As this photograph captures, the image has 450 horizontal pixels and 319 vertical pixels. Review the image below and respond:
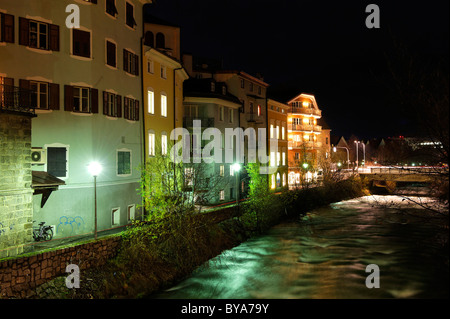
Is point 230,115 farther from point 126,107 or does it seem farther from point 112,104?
point 112,104

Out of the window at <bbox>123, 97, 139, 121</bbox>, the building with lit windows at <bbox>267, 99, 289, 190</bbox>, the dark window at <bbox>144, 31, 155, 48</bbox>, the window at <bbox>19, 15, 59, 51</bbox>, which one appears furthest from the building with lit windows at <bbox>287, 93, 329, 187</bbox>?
the window at <bbox>19, 15, 59, 51</bbox>

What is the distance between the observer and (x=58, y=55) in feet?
67.2

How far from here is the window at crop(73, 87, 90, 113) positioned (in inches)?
833

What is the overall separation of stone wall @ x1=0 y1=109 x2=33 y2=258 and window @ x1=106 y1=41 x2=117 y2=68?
22.9ft

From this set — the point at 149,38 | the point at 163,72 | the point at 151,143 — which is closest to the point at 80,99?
the point at 151,143

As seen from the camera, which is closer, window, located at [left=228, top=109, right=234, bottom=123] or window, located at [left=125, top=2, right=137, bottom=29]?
window, located at [left=125, top=2, right=137, bottom=29]

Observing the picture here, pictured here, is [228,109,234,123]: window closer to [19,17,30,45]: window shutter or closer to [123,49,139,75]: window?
[123,49,139,75]: window

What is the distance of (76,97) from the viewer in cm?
2122

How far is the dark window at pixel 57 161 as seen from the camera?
20344 mm

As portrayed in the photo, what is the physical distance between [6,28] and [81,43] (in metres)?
3.63

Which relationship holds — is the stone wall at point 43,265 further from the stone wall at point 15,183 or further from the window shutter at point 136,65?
the window shutter at point 136,65

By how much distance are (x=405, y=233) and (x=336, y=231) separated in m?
4.83

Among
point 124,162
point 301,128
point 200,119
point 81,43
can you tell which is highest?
point 81,43
